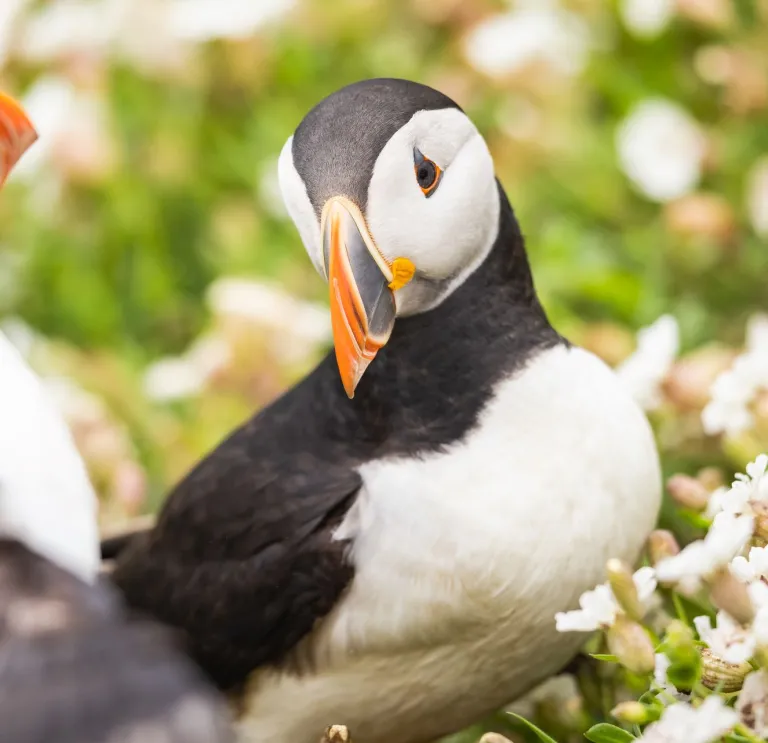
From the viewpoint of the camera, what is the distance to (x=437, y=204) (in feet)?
3.52

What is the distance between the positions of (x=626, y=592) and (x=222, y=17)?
1.73m

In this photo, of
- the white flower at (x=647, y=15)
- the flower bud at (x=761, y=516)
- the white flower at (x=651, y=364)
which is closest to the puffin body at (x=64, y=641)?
the flower bud at (x=761, y=516)

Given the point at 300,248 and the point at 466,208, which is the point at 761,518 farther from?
the point at 300,248

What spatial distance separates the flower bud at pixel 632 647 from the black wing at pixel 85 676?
0.30 meters

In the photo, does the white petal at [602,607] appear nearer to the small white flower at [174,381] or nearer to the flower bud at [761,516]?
the flower bud at [761,516]

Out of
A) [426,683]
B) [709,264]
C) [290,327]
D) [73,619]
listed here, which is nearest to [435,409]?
[426,683]

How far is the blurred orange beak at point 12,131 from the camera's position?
100 cm

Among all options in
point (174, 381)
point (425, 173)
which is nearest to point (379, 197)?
point (425, 173)

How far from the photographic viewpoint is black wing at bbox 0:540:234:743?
27.7 inches

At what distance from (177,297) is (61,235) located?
0.82ft

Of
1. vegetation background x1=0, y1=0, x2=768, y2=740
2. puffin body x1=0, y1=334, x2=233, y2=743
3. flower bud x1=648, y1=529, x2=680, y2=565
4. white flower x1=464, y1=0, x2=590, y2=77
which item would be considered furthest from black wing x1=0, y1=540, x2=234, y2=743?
white flower x1=464, y1=0, x2=590, y2=77

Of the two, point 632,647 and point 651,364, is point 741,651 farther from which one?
point 651,364

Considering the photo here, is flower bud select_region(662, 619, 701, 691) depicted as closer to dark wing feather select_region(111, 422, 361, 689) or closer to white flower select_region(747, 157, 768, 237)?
dark wing feather select_region(111, 422, 361, 689)

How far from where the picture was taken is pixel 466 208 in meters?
1.10
